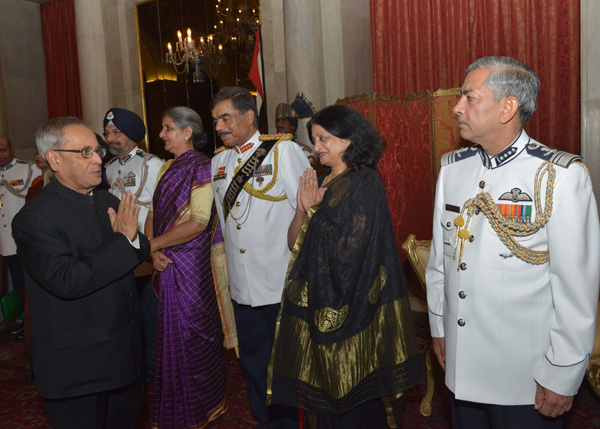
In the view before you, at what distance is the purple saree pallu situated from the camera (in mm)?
2594

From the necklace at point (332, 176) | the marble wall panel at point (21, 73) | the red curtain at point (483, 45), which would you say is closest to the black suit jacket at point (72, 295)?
the necklace at point (332, 176)

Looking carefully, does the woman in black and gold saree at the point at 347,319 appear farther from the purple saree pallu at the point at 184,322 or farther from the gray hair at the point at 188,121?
the gray hair at the point at 188,121

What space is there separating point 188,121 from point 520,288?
2.13 meters

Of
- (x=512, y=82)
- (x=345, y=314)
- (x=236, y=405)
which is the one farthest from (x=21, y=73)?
(x=512, y=82)

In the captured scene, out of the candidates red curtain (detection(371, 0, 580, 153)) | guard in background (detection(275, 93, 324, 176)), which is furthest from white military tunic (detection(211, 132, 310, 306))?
red curtain (detection(371, 0, 580, 153))

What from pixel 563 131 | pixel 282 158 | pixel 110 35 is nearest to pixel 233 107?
pixel 282 158

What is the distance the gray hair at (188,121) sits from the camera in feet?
9.20

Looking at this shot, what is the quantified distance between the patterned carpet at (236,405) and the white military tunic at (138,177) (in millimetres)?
1349

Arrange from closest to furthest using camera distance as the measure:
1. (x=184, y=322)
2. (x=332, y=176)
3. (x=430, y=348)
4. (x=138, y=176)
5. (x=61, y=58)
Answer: (x=332, y=176) < (x=184, y=322) < (x=430, y=348) < (x=138, y=176) < (x=61, y=58)

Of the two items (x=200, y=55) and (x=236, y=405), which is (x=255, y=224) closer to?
(x=236, y=405)

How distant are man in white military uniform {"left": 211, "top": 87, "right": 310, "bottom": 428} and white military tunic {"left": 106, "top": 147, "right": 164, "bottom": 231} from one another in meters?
1.12

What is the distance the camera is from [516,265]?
1416 millimetres

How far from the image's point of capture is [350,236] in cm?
169

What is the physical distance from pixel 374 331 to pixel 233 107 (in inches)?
54.3
